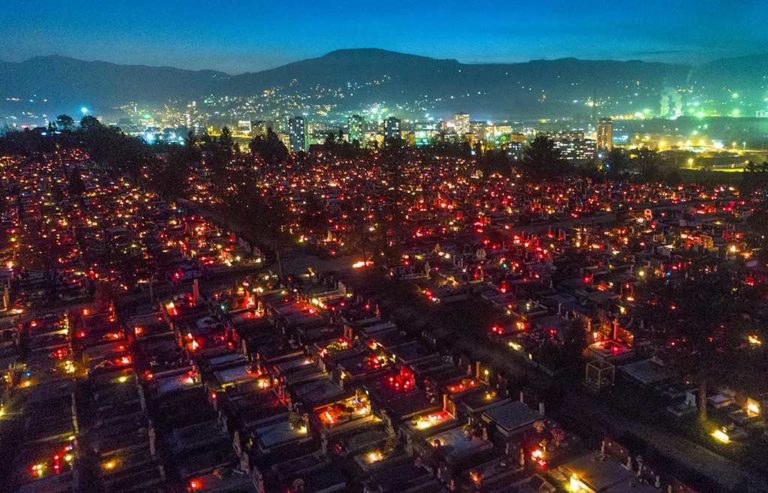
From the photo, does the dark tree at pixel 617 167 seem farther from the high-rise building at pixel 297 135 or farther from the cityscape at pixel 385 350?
the high-rise building at pixel 297 135

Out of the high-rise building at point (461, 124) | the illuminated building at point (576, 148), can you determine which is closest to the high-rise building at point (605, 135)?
the illuminated building at point (576, 148)

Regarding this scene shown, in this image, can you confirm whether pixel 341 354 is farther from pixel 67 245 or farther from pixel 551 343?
pixel 67 245

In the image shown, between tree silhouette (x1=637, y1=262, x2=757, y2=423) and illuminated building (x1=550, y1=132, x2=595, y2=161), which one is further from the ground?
tree silhouette (x1=637, y1=262, x2=757, y2=423)

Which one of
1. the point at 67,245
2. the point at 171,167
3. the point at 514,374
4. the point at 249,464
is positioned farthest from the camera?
the point at 171,167

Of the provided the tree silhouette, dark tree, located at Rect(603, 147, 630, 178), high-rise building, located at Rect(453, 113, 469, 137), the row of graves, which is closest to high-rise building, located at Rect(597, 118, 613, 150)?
high-rise building, located at Rect(453, 113, 469, 137)

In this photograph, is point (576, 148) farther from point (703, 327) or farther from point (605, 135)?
point (703, 327)

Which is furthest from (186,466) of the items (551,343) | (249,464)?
(551,343)

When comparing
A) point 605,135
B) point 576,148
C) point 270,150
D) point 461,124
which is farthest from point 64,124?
point 605,135

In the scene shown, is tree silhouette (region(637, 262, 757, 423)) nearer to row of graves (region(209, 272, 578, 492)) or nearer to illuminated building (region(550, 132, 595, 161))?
row of graves (region(209, 272, 578, 492))
